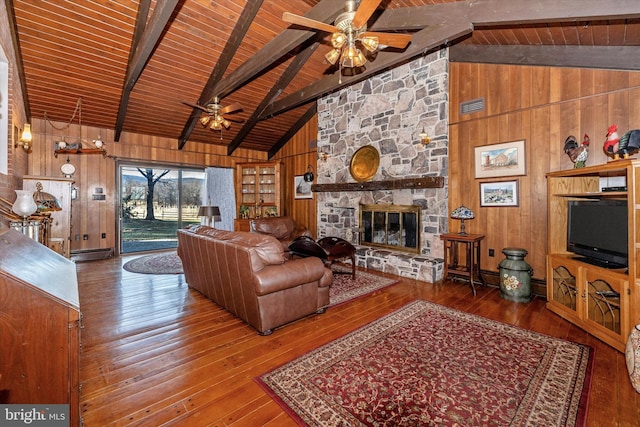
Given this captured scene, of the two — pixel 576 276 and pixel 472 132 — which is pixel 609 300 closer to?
pixel 576 276

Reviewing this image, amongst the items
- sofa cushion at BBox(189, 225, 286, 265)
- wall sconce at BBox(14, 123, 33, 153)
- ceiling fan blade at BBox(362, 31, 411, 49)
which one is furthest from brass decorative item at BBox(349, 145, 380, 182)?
wall sconce at BBox(14, 123, 33, 153)

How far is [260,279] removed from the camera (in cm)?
261

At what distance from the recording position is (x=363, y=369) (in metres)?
2.19

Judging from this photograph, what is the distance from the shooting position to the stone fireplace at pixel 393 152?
192 inches

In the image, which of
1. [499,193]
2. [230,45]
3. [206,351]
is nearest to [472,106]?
[499,193]

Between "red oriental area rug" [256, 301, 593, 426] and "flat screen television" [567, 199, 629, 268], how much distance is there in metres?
0.95

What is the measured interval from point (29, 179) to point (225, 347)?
5173 millimetres

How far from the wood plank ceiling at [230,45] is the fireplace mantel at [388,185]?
1.96 m

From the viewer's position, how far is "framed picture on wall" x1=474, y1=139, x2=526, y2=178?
417cm

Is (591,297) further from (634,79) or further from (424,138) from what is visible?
(424,138)

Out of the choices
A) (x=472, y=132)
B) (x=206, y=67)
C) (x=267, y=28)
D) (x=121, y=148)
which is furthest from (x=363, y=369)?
(x=121, y=148)

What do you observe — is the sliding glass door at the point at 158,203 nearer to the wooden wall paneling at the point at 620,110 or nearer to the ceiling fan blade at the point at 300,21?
the ceiling fan blade at the point at 300,21

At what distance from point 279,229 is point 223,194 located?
2.87 meters

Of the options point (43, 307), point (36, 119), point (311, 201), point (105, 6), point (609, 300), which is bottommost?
point (609, 300)
